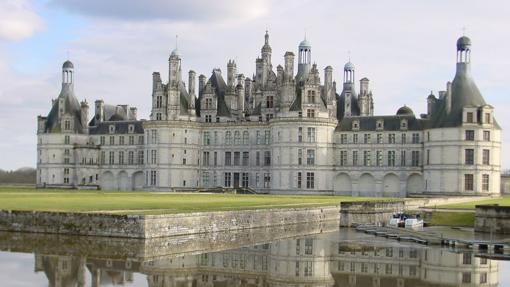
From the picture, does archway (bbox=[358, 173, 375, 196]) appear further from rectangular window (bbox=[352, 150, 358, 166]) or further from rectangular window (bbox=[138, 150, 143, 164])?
rectangular window (bbox=[138, 150, 143, 164])

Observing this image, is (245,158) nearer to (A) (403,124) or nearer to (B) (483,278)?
(A) (403,124)

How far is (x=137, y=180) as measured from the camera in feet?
290

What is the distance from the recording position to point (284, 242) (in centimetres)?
3391

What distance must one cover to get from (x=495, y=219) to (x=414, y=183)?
33.8m

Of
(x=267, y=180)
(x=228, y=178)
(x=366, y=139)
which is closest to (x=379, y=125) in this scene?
(x=366, y=139)

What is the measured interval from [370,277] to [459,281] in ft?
9.37

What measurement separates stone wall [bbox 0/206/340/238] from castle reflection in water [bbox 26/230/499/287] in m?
3.61

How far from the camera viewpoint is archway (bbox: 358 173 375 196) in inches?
3039

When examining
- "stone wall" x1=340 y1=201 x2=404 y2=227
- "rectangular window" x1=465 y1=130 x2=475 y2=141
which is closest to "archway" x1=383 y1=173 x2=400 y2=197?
"rectangular window" x1=465 y1=130 x2=475 y2=141

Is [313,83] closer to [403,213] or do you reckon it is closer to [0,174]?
[403,213]

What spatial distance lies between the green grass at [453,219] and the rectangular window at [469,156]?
2441 cm

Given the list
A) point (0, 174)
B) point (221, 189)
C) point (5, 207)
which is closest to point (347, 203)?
point (5, 207)

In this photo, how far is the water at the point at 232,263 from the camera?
22.7 m

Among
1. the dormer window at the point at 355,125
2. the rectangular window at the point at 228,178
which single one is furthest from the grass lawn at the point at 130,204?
the rectangular window at the point at 228,178
